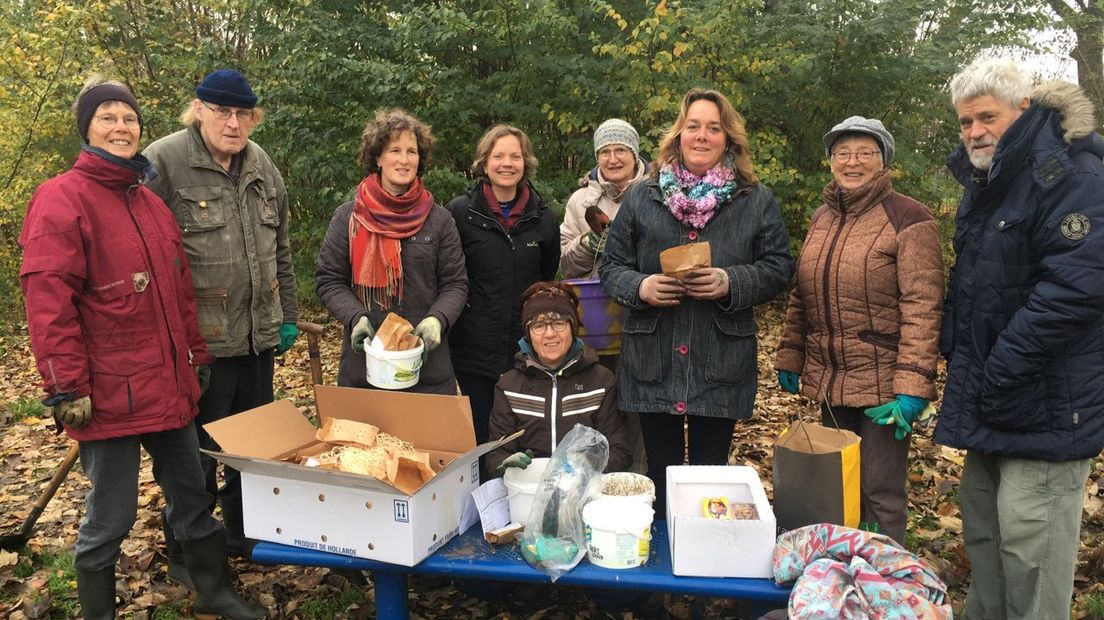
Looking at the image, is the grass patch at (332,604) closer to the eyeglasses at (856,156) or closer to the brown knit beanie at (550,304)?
the brown knit beanie at (550,304)

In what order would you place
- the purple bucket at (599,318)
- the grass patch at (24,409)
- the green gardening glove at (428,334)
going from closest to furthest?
1. the green gardening glove at (428,334)
2. the purple bucket at (599,318)
3. the grass patch at (24,409)

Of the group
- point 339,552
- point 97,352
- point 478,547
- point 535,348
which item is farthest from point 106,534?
point 535,348

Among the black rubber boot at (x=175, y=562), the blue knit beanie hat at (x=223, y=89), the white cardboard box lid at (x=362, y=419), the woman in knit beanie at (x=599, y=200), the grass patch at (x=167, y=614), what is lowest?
the grass patch at (x=167, y=614)

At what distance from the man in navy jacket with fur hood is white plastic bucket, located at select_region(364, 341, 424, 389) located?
2077 mm

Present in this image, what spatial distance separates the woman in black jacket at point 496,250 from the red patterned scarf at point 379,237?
1.21 feet

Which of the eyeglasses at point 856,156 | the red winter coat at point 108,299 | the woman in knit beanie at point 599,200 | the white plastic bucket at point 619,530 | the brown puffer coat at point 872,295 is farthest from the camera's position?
the woman in knit beanie at point 599,200

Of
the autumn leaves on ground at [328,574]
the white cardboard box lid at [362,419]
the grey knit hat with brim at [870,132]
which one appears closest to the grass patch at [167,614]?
the autumn leaves on ground at [328,574]

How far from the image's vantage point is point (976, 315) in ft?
8.96

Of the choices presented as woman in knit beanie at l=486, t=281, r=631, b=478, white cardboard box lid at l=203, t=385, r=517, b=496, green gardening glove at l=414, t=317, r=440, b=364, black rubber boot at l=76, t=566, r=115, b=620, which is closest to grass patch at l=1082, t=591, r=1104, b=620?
woman in knit beanie at l=486, t=281, r=631, b=478

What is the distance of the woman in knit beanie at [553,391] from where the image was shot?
127 inches

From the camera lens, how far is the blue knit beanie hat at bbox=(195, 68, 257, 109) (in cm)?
345

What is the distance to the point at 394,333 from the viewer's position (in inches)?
126

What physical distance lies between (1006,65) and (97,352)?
11.4 feet

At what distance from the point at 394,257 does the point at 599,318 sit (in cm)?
103
